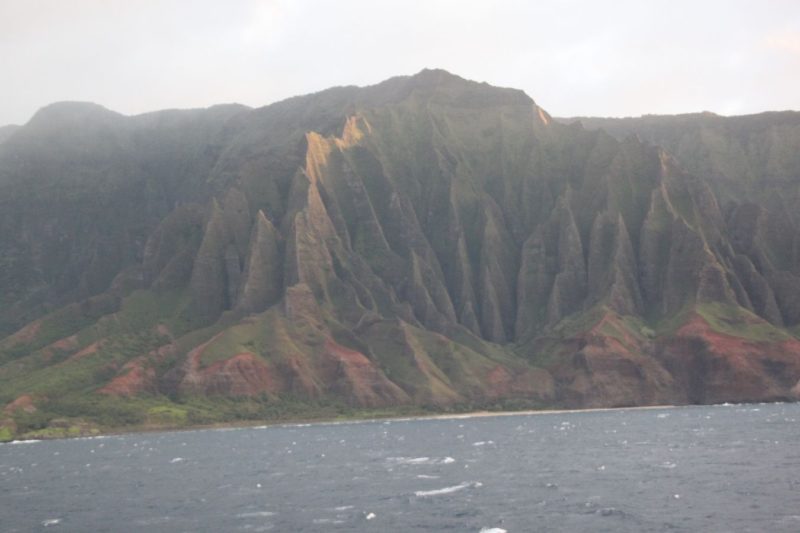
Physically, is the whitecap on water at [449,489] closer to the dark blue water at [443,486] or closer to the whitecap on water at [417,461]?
the dark blue water at [443,486]

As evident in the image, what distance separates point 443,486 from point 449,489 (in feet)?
9.41

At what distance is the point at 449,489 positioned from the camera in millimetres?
104375

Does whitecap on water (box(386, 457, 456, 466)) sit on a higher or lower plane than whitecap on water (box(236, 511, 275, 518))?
lower

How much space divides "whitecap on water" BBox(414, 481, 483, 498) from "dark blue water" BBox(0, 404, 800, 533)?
306mm

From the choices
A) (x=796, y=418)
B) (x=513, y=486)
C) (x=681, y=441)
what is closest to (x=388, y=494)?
(x=513, y=486)

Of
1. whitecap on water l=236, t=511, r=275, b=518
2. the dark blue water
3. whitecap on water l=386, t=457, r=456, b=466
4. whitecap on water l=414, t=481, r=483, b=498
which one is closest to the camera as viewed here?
the dark blue water

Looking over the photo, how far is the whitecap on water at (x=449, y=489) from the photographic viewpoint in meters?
101

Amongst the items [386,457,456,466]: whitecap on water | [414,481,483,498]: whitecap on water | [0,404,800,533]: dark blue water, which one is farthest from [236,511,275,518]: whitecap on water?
[386,457,456,466]: whitecap on water

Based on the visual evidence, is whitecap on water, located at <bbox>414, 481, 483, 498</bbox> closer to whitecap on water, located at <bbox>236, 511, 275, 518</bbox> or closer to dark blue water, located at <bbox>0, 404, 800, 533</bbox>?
dark blue water, located at <bbox>0, 404, 800, 533</bbox>

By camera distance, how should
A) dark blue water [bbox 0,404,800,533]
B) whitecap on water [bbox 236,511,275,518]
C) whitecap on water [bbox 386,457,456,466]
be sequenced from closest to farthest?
dark blue water [bbox 0,404,800,533] → whitecap on water [bbox 236,511,275,518] → whitecap on water [bbox 386,457,456,466]

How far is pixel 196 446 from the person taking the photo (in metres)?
198

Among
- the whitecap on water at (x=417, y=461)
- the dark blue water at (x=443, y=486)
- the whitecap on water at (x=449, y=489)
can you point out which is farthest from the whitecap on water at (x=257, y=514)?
the whitecap on water at (x=417, y=461)

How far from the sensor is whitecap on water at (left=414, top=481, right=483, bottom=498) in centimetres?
10130

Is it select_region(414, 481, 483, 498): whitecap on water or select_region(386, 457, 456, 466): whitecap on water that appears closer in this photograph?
select_region(414, 481, 483, 498): whitecap on water
